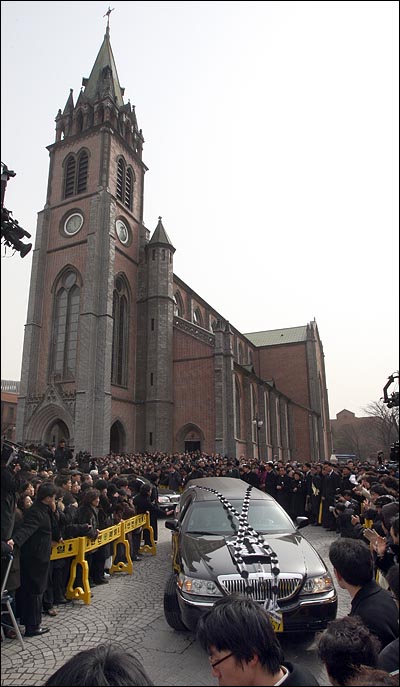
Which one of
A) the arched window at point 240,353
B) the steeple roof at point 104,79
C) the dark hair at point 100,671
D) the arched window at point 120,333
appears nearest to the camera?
the dark hair at point 100,671

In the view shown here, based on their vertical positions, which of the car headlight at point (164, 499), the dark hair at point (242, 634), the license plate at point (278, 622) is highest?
the dark hair at point (242, 634)

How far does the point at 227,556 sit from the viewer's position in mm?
5121

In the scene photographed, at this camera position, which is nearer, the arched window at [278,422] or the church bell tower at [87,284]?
the church bell tower at [87,284]

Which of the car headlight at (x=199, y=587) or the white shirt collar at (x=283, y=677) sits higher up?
the white shirt collar at (x=283, y=677)

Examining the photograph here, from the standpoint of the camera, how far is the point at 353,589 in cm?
312

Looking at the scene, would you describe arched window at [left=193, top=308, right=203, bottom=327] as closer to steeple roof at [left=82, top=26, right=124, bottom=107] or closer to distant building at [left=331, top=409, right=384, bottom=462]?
steeple roof at [left=82, top=26, right=124, bottom=107]

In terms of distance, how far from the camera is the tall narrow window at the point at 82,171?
3297cm

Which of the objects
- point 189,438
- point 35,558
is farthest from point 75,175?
point 35,558

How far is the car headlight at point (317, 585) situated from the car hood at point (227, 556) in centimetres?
7

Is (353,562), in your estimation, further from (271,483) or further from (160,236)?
Answer: (160,236)

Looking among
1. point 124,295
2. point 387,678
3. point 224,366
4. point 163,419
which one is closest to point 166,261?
point 124,295

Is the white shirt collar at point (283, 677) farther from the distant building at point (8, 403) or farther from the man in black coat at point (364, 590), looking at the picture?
the distant building at point (8, 403)

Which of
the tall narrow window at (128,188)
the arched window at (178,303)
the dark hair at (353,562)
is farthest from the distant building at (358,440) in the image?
the dark hair at (353,562)

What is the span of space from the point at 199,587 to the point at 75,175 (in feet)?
111
